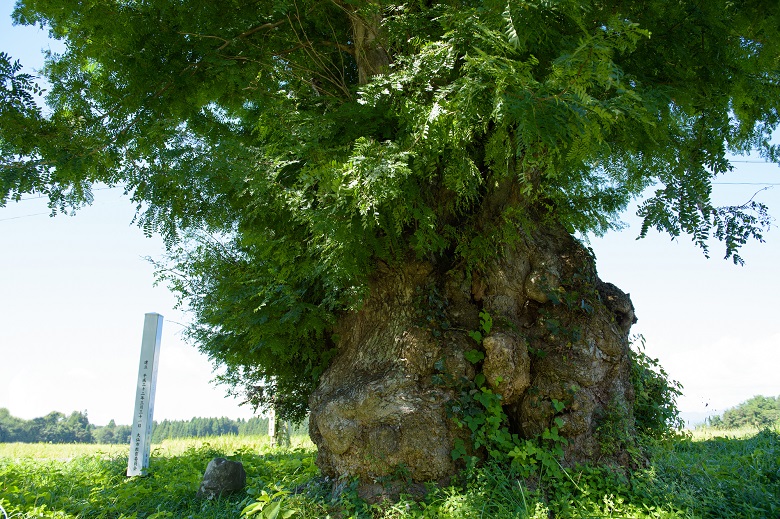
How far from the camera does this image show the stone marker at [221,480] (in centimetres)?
604

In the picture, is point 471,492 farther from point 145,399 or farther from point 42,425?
point 42,425

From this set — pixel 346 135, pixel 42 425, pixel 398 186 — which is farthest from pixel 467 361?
pixel 42 425

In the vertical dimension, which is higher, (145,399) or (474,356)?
(474,356)

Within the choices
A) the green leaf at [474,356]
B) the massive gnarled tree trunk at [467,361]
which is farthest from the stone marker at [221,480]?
the green leaf at [474,356]

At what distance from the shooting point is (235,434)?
1200 centimetres

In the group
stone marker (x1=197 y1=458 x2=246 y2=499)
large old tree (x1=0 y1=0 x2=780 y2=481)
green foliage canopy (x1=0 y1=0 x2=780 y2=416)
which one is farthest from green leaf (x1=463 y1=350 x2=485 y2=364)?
stone marker (x1=197 y1=458 x2=246 y2=499)

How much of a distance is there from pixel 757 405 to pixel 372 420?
13102 mm

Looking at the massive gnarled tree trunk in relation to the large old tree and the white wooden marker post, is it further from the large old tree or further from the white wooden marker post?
the white wooden marker post

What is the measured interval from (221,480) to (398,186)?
391 cm

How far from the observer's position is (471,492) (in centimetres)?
473

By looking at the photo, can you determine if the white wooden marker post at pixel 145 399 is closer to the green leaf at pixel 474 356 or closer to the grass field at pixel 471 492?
the grass field at pixel 471 492

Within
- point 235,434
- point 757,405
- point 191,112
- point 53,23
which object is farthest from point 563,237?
point 757,405

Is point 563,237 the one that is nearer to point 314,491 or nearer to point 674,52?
point 674,52

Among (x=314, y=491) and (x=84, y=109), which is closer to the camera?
(x=314, y=491)
